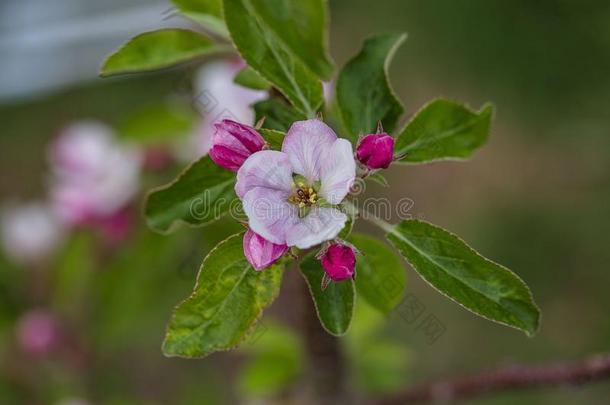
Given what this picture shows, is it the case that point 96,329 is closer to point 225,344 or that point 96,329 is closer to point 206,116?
point 206,116

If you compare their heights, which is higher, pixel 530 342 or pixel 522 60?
pixel 522 60

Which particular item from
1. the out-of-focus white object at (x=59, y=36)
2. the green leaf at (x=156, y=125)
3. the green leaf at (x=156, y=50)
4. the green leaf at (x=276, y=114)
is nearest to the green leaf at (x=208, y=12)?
the green leaf at (x=156, y=50)

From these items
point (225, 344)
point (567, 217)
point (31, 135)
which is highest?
point (225, 344)

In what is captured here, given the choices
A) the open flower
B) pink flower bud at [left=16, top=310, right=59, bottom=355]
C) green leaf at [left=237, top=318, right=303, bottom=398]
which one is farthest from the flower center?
pink flower bud at [left=16, top=310, right=59, bottom=355]

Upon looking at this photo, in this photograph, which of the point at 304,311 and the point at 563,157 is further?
the point at 563,157

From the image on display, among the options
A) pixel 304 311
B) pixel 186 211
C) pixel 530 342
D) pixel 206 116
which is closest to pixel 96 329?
pixel 206 116

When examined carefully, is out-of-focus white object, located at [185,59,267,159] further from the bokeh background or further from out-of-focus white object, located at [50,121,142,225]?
the bokeh background

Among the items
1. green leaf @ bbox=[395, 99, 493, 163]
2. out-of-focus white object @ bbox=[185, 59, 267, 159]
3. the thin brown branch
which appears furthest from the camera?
out-of-focus white object @ bbox=[185, 59, 267, 159]
